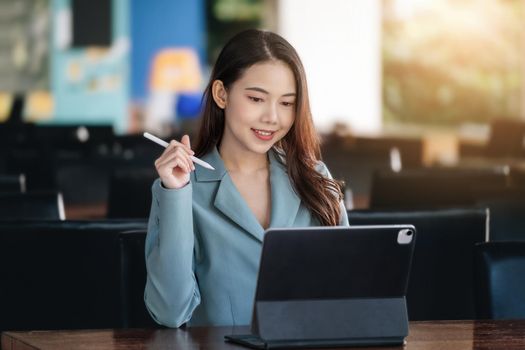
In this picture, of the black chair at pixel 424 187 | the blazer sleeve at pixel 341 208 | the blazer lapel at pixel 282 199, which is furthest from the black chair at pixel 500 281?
the black chair at pixel 424 187

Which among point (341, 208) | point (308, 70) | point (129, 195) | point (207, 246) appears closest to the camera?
point (207, 246)

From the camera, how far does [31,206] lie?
370 cm

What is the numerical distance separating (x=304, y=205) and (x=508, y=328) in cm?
43

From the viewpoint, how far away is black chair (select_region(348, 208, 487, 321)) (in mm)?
3344

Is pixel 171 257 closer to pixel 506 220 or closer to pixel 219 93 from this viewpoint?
pixel 219 93

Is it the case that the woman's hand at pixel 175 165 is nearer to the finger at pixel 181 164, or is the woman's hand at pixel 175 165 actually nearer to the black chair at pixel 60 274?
the finger at pixel 181 164

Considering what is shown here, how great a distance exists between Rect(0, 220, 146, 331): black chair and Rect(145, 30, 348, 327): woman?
733 mm

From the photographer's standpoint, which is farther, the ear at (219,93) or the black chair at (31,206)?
the black chair at (31,206)

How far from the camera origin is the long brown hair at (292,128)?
7.38ft

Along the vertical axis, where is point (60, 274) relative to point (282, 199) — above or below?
below

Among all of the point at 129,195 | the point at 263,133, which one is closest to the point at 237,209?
the point at 263,133

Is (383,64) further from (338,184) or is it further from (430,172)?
(338,184)

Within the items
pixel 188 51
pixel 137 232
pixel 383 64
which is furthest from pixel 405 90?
pixel 137 232

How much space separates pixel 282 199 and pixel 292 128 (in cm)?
13
